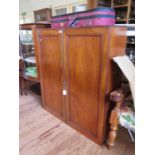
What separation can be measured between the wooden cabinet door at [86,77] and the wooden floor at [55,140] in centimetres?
10

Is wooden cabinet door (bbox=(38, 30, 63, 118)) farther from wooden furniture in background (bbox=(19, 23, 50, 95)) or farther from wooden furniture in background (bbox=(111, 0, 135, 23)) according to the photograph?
wooden furniture in background (bbox=(111, 0, 135, 23))

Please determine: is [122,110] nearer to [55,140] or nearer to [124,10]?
[55,140]

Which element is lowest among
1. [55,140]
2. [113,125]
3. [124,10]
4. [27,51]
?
[55,140]

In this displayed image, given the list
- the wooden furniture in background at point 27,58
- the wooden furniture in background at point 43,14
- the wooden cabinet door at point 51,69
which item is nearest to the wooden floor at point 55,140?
the wooden cabinet door at point 51,69

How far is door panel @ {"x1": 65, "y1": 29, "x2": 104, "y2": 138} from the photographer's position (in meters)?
1.36

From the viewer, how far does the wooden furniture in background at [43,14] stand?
4.30 m

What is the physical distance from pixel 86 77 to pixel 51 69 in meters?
0.61

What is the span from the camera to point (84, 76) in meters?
1.51

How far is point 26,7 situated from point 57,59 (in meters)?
4.46

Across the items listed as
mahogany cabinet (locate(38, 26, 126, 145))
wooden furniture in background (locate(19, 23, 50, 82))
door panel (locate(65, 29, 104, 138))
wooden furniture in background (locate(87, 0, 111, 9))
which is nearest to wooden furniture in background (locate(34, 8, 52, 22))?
wooden furniture in background (locate(87, 0, 111, 9))

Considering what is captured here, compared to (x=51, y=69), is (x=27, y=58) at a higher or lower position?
higher

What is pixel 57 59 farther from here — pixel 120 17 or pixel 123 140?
pixel 120 17

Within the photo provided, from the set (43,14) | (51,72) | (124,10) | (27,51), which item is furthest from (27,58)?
(43,14)
